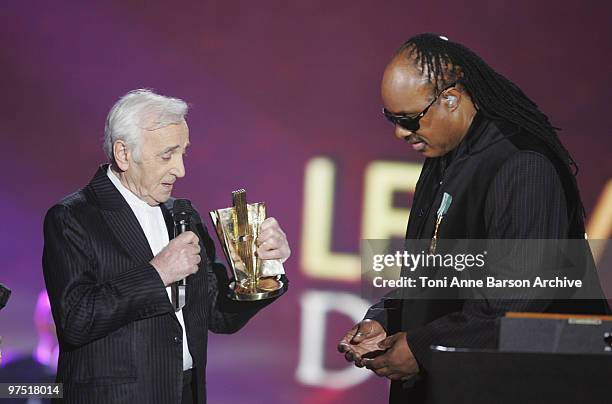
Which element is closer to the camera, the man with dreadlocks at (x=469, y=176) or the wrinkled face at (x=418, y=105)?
the man with dreadlocks at (x=469, y=176)

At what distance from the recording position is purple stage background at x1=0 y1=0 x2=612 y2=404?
12.3 feet

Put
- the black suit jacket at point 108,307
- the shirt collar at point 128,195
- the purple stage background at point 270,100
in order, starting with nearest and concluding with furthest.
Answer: the black suit jacket at point 108,307 < the shirt collar at point 128,195 < the purple stage background at point 270,100

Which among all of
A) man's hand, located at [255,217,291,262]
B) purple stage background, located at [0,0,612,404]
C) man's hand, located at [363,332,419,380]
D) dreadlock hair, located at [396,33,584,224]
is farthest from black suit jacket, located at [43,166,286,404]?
purple stage background, located at [0,0,612,404]

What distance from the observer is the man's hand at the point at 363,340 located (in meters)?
2.24

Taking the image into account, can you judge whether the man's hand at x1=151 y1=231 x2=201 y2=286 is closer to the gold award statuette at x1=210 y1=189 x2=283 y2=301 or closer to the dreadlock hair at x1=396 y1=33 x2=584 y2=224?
the gold award statuette at x1=210 y1=189 x2=283 y2=301

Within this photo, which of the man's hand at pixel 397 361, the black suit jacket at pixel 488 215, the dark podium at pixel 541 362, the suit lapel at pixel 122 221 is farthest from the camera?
the suit lapel at pixel 122 221

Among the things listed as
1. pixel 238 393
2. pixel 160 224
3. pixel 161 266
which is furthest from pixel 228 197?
pixel 161 266

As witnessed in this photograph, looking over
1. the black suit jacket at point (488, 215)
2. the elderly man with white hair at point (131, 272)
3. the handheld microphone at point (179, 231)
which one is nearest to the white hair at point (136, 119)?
the elderly man with white hair at point (131, 272)

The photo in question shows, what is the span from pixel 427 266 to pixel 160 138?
912 millimetres

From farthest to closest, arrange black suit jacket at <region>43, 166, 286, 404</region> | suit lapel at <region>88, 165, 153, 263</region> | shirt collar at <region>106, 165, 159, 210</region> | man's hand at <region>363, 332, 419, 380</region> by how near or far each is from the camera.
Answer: shirt collar at <region>106, 165, 159, 210</region> → suit lapel at <region>88, 165, 153, 263</region> → black suit jacket at <region>43, 166, 286, 404</region> → man's hand at <region>363, 332, 419, 380</region>

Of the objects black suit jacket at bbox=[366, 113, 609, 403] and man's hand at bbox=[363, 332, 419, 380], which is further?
man's hand at bbox=[363, 332, 419, 380]

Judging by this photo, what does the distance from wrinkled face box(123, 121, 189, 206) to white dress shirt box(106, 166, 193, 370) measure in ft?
0.07

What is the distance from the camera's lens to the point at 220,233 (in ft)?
7.65

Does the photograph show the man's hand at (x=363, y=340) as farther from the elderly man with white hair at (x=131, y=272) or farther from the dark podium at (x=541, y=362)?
the dark podium at (x=541, y=362)
